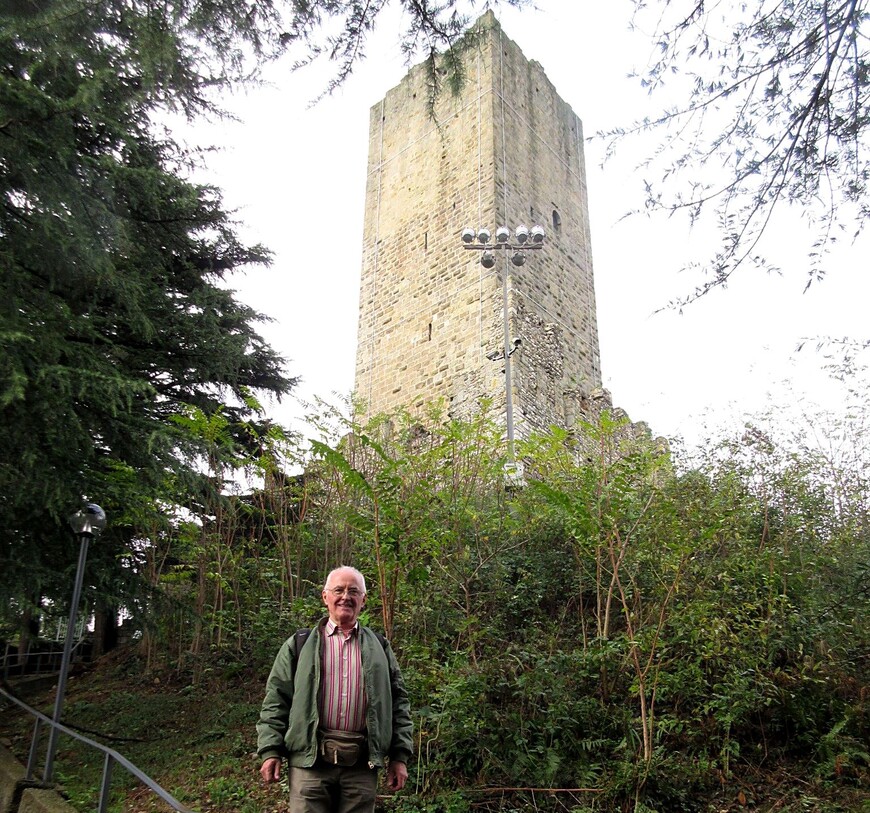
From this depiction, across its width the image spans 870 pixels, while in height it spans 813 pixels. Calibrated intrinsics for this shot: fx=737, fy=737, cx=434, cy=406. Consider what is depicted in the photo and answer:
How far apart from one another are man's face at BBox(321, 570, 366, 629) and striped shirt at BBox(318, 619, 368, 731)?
2.8 inches

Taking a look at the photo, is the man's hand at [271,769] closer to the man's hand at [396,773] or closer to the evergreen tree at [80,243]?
the man's hand at [396,773]

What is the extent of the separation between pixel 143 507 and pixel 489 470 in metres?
3.30

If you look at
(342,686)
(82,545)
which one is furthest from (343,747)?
(82,545)

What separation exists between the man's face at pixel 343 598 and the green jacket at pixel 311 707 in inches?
3.5

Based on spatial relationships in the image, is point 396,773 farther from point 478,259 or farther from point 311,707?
point 478,259

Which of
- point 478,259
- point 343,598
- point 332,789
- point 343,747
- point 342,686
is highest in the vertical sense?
point 478,259

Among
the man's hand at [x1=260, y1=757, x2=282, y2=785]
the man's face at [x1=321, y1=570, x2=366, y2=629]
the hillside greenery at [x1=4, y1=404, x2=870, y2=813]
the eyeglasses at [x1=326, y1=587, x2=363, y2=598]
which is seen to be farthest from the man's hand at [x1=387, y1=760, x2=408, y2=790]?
the hillside greenery at [x1=4, y1=404, x2=870, y2=813]

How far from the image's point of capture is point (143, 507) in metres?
7.00

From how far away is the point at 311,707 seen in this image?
2.99 metres

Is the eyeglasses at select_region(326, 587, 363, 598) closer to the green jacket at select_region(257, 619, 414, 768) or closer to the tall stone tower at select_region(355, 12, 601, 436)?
the green jacket at select_region(257, 619, 414, 768)

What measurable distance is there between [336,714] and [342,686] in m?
0.11

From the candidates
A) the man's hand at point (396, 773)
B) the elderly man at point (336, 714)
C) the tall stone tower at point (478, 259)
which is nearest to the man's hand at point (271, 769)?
the elderly man at point (336, 714)

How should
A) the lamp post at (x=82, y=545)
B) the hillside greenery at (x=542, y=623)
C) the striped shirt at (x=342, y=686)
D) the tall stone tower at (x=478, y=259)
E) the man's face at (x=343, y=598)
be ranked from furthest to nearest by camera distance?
the tall stone tower at (x=478, y=259) < the lamp post at (x=82, y=545) < the hillside greenery at (x=542, y=623) < the man's face at (x=343, y=598) < the striped shirt at (x=342, y=686)

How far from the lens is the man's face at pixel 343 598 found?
321 centimetres
